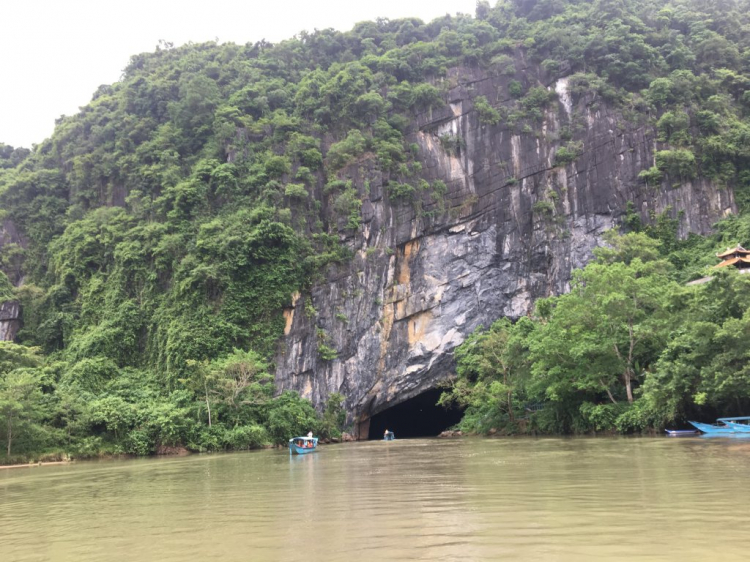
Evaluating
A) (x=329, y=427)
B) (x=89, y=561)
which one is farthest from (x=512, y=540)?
(x=329, y=427)

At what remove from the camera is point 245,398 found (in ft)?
95.1

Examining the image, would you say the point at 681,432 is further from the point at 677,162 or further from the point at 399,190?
the point at 677,162

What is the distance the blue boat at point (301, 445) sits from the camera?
66.8ft

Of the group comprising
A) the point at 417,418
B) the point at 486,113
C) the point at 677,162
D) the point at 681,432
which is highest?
the point at 486,113

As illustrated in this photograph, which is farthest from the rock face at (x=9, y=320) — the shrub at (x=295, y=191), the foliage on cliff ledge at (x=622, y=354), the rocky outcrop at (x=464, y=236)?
the foliage on cliff ledge at (x=622, y=354)

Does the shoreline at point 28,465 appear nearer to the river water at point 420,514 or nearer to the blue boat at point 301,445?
the blue boat at point 301,445

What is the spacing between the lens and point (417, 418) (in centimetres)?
A: 4484

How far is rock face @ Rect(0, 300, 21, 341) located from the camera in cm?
3556

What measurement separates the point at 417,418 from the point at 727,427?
29.3 meters

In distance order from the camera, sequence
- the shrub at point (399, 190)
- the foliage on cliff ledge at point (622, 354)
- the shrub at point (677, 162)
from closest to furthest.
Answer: the foliage on cliff ledge at point (622, 354)
the shrub at point (399, 190)
the shrub at point (677, 162)

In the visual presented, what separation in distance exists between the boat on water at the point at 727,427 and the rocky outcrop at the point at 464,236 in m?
18.2

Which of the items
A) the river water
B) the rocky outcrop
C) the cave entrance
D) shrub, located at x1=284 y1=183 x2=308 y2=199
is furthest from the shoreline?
the cave entrance

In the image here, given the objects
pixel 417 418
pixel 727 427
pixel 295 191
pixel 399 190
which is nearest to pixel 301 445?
pixel 727 427

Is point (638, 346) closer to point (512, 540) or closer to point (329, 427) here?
point (329, 427)
